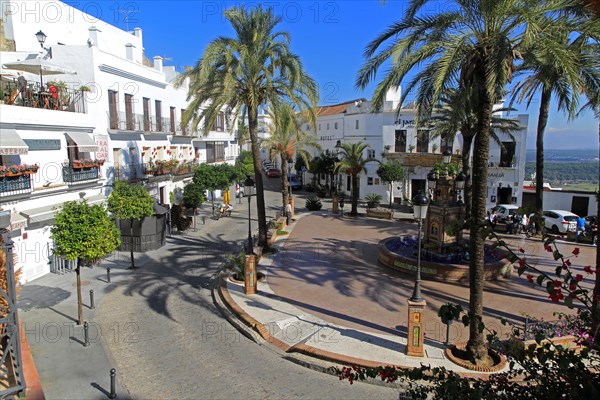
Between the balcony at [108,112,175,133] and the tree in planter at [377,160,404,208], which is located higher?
the balcony at [108,112,175,133]

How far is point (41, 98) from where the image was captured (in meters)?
15.8

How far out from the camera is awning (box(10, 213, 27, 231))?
12992 millimetres

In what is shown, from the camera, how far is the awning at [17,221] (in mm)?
12992

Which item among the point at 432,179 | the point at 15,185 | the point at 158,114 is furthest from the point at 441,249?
the point at 158,114

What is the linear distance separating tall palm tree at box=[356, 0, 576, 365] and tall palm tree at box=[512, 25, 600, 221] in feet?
1.07

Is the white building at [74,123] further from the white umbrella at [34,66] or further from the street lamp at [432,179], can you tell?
the street lamp at [432,179]

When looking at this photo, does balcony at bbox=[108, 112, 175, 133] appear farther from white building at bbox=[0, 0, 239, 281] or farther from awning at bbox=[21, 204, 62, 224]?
awning at bbox=[21, 204, 62, 224]

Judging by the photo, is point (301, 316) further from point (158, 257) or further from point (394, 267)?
point (158, 257)

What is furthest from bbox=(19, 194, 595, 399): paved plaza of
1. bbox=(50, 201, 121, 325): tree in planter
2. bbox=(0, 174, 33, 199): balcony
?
bbox=(0, 174, 33, 199): balcony

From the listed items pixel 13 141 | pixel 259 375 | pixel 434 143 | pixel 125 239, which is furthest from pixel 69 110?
pixel 434 143

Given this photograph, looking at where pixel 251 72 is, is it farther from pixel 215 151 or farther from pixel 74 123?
pixel 215 151

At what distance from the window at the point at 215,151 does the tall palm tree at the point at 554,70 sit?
23854mm

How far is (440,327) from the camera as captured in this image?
34.7ft

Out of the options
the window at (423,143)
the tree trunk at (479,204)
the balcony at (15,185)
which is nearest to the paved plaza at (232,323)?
the tree trunk at (479,204)
